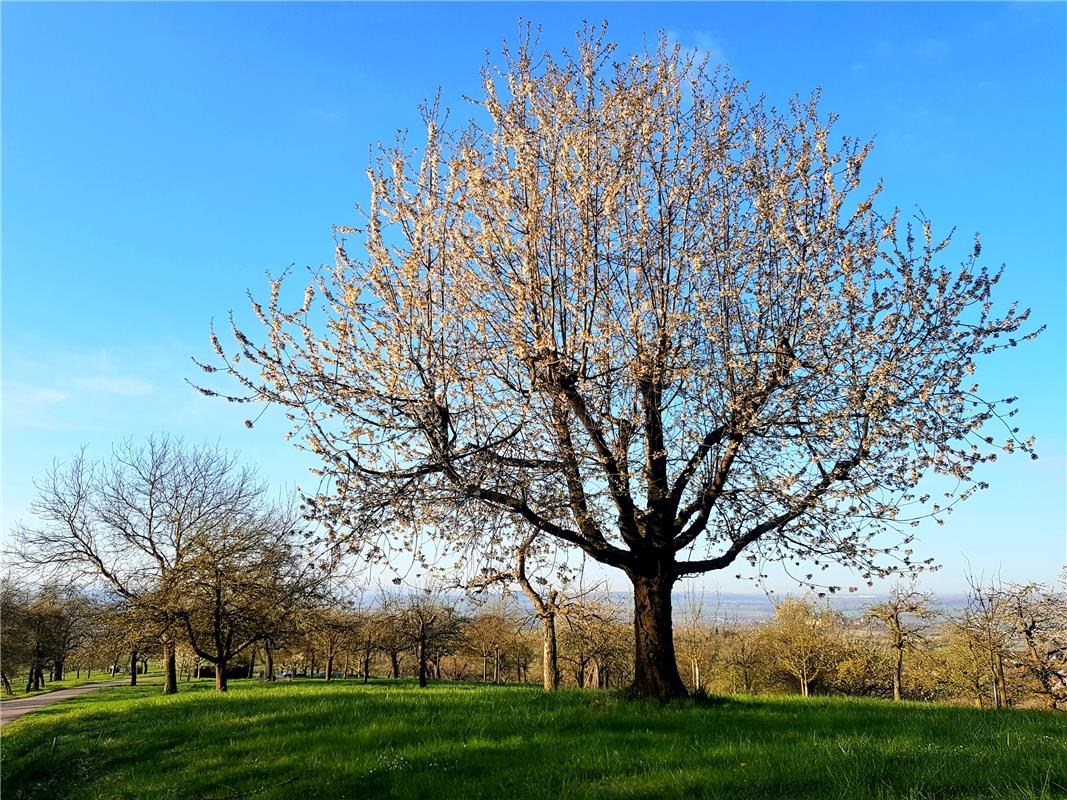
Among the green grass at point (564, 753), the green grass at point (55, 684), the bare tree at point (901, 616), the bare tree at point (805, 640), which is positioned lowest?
the green grass at point (55, 684)

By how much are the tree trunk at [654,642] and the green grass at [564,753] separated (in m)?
0.73

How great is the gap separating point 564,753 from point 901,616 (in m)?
35.7

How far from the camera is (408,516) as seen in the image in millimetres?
10812

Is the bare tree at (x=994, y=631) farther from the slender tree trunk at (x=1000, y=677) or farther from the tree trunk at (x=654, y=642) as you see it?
the tree trunk at (x=654, y=642)

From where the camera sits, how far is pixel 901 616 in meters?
36.6

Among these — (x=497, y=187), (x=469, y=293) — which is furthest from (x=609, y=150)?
(x=469, y=293)

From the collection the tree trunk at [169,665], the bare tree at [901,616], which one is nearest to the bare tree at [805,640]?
the bare tree at [901,616]

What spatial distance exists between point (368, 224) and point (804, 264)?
7.47 m

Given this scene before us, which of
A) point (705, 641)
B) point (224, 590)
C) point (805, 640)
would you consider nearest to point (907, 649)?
point (805, 640)

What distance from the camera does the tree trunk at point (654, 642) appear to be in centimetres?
1180

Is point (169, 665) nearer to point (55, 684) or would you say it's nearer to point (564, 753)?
point (564, 753)

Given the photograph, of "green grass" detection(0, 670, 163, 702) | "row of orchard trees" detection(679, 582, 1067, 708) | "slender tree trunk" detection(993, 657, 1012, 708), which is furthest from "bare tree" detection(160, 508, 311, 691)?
"slender tree trunk" detection(993, 657, 1012, 708)

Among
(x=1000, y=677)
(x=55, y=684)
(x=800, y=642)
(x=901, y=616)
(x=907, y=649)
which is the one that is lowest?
(x=55, y=684)

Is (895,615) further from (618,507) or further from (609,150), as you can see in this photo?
(609,150)
